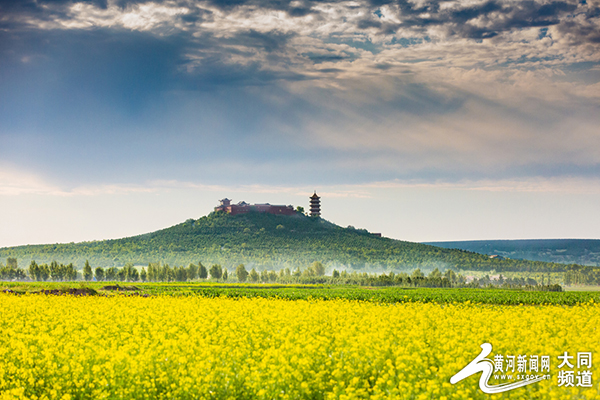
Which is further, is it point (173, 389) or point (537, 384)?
point (173, 389)

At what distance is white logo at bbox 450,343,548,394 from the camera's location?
11.0 m

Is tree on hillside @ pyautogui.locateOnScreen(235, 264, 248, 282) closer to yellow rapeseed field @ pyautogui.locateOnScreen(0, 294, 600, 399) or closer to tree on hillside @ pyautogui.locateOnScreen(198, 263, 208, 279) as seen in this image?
tree on hillside @ pyautogui.locateOnScreen(198, 263, 208, 279)

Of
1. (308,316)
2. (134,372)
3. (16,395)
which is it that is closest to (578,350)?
(308,316)

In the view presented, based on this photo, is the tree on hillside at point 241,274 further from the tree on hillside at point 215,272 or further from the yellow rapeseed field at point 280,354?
the yellow rapeseed field at point 280,354

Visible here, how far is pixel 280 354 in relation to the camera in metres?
12.8

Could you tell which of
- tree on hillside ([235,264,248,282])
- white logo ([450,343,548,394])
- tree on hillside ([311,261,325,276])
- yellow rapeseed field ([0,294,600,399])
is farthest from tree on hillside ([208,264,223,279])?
white logo ([450,343,548,394])

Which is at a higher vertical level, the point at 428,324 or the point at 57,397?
the point at 428,324

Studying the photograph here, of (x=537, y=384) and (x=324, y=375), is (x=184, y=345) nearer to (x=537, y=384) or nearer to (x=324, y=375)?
(x=324, y=375)

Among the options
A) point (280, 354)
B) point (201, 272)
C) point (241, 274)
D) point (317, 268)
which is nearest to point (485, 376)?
point (280, 354)

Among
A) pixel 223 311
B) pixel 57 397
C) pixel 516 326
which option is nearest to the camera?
pixel 57 397

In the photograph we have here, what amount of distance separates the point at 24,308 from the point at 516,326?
2314 centimetres

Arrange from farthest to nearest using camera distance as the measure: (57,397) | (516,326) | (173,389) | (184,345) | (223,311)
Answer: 1. (223,311)
2. (516,326)
3. (184,345)
4. (57,397)
5. (173,389)

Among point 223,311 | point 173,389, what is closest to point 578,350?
point 173,389

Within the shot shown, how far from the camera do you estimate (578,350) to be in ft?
43.7
